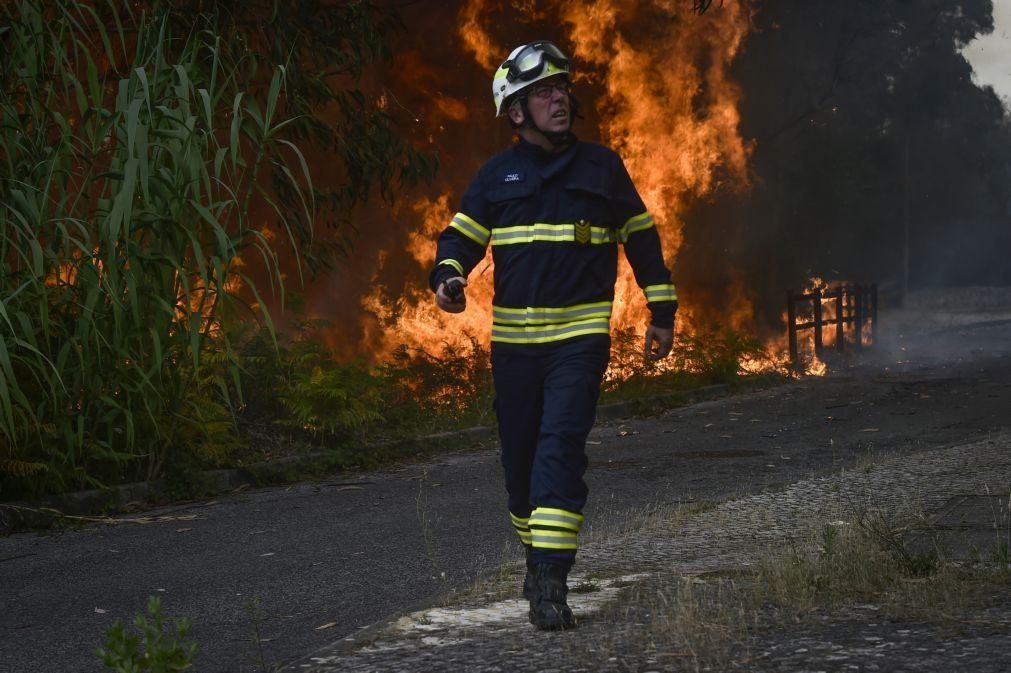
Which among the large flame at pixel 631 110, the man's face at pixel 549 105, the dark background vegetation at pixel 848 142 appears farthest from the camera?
the dark background vegetation at pixel 848 142

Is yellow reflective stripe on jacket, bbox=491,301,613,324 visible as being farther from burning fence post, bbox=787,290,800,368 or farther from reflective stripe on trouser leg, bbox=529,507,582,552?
Result: burning fence post, bbox=787,290,800,368

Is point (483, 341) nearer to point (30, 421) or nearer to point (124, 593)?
point (30, 421)

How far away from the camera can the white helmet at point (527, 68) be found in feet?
16.3

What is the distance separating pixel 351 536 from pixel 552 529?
3.07 metres

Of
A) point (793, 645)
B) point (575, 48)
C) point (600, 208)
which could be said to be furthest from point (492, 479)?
point (575, 48)

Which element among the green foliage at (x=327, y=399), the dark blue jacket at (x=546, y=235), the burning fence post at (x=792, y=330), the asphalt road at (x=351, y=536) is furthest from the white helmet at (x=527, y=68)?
the burning fence post at (x=792, y=330)

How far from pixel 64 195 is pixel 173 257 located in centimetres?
66

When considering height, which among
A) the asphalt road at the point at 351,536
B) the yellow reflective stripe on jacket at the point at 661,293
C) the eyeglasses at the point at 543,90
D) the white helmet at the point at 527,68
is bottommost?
the asphalt road at the point at 351,536

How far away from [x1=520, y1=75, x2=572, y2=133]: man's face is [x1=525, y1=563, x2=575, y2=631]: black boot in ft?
5.14

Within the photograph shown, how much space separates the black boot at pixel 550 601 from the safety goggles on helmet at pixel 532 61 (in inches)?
68.5

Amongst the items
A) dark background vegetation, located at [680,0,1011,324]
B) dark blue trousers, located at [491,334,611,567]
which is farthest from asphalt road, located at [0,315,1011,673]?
dark background vegetation, located at [680,0,1011,324]

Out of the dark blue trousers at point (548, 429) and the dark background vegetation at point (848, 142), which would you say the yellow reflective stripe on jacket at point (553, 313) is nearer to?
the dark blue trousers at point (548, 429)

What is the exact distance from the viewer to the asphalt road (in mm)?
5516

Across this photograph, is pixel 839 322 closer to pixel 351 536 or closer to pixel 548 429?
pixel 351 536
